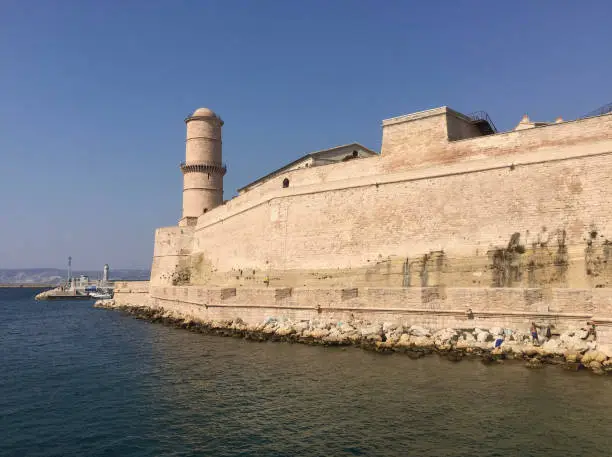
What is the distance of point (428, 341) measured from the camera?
11633mm

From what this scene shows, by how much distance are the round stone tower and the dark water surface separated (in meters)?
15.0

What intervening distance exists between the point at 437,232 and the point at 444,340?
408 cm

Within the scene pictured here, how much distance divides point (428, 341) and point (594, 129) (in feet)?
21.5

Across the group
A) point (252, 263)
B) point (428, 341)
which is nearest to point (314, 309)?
point (428, 341)

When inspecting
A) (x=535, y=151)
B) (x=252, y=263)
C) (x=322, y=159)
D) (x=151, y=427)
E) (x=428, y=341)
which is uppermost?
(x=322, y=159)

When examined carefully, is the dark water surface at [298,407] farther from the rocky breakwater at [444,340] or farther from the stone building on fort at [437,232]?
the stone building on fort at [437,232]

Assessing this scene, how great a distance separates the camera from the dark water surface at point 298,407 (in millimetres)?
6566

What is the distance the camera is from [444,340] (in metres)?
11.5

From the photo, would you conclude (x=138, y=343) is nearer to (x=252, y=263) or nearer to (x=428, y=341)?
(x=252, y=263)

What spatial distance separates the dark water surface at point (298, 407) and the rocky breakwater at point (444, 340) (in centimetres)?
55

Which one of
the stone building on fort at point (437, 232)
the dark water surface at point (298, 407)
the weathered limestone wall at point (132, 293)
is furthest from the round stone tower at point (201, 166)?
the dark water surface at point (298, 407)

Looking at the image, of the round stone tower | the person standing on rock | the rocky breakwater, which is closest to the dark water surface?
the rocky breakwater

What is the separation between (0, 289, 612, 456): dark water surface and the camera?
657 centimetres

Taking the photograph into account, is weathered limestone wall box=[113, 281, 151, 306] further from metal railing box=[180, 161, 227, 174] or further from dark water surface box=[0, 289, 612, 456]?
dark water surface box=[0, 289, 612, 456]
